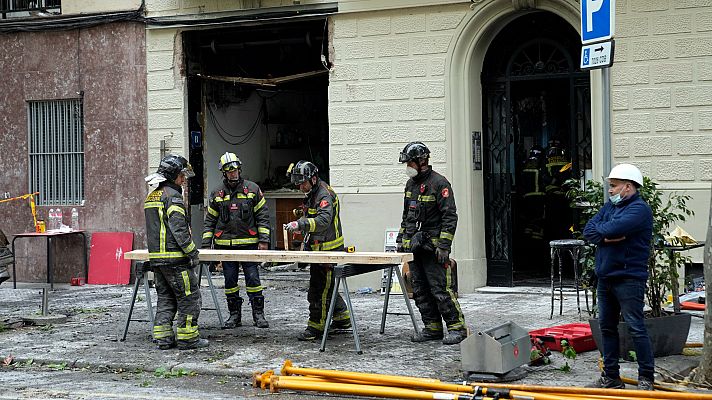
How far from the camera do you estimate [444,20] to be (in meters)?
14.7

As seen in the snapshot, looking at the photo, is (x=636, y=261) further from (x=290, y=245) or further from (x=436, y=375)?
(x=290, y=245)

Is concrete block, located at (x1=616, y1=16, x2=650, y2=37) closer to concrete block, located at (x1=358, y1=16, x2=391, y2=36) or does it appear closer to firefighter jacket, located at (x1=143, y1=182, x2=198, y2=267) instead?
concrete block, located at (x1=358, y1=16, x2=391, y2=36)

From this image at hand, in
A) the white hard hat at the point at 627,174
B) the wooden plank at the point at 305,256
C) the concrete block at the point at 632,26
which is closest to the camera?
the white hard hat at the point at 627,174

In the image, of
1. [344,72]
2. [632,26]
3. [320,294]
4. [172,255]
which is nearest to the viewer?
[172,255]

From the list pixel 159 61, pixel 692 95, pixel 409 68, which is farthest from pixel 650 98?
pixel 159 61

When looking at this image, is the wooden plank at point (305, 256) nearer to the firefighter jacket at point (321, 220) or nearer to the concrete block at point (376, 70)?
the firefighter jacket at point (321, 220)

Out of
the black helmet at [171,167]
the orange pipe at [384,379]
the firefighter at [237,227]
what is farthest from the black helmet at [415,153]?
the orange pipe at [384,379]

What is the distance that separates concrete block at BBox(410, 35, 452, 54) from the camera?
14633 millimetres

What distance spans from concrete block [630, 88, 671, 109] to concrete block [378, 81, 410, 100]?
3213 millimetres

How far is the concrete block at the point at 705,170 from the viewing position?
13023mm

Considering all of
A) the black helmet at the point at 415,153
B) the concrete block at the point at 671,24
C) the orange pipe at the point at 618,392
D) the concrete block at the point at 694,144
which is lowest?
the orange pipe at the point at 618,392

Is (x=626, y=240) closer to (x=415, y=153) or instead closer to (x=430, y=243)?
(x=430, y=243)

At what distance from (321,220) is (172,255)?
1.64 meters

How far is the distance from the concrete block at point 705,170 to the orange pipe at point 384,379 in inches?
246
